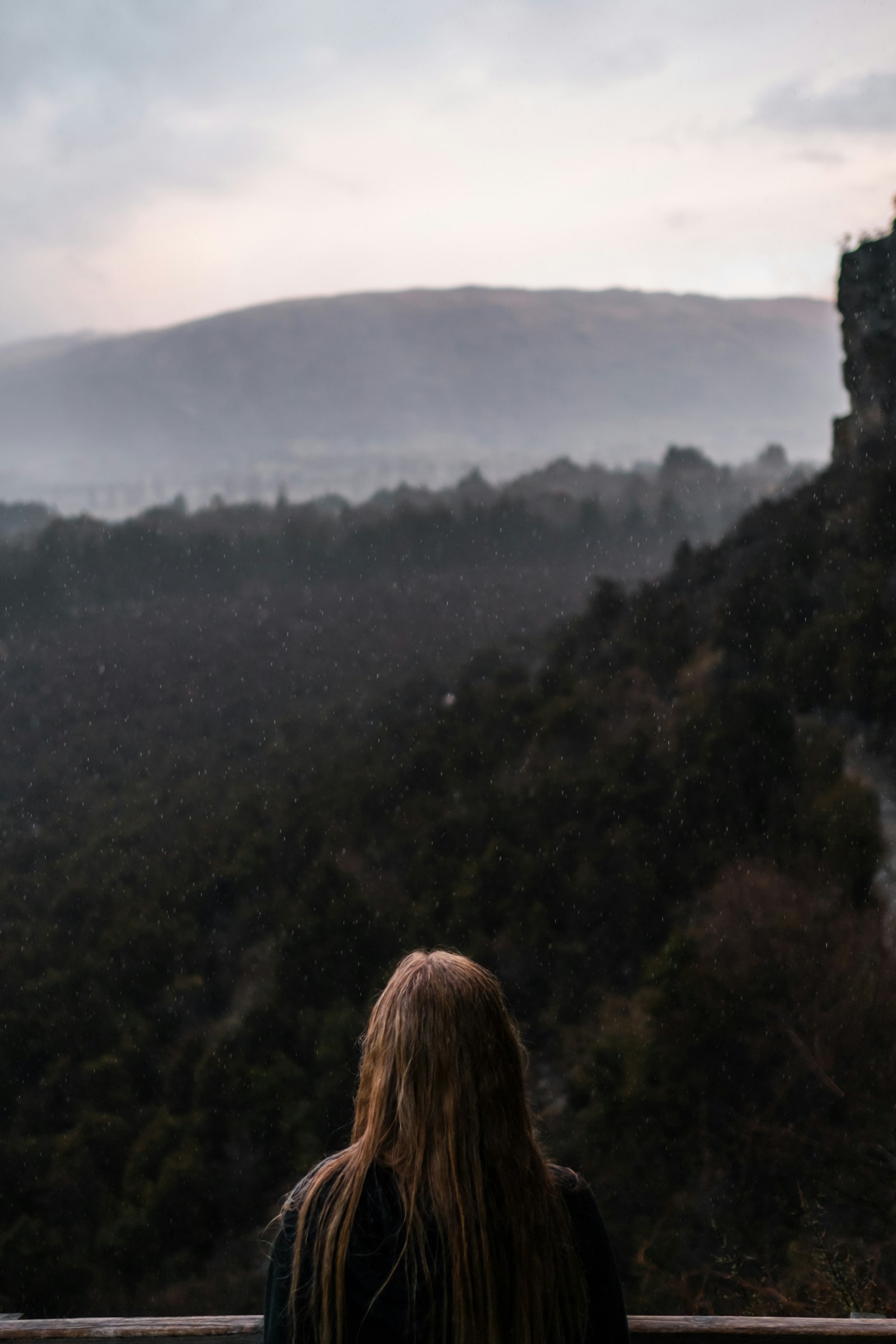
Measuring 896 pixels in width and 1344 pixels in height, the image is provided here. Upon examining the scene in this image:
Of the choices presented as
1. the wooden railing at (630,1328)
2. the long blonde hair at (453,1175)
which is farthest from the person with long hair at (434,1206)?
the wooden railing at (630,1328)

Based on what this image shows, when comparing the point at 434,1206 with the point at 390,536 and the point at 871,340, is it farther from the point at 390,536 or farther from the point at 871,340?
the point at 390,536

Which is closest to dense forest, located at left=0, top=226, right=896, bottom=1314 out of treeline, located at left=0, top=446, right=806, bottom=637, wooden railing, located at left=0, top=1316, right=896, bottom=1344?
wooden railing, located at left=0, top=1316, right=896, bottom=1344

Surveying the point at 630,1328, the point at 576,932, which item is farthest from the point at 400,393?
the point at 630,1328

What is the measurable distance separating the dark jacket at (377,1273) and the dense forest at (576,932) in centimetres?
879

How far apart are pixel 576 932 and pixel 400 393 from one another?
42396 millimetres

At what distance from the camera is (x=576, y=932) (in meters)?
17.7

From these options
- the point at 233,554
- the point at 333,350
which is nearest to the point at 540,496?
the point at 233,554

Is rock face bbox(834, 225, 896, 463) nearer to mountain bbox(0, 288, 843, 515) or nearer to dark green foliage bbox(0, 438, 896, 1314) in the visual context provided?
dark green foliage bbox(0, 438, 896, 1314)

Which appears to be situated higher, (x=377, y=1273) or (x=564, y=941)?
(x=377, y=1273)

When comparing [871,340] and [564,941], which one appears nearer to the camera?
[564,941]

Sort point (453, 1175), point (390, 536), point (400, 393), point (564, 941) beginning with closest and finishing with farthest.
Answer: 1. point (453, 1175)
2. point (564, 941)
3. point (390, 536)
4. point (400, 393)

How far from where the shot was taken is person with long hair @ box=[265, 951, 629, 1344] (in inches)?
47.0

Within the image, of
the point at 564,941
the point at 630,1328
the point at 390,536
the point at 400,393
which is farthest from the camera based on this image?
the point at 400,393

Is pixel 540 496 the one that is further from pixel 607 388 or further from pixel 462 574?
pixel 607 388
